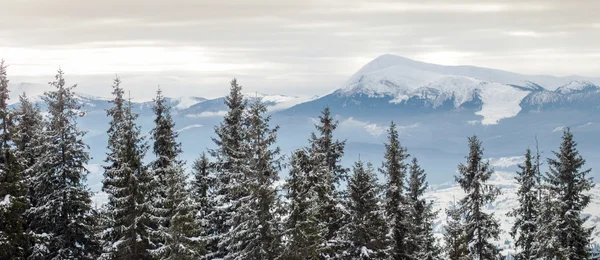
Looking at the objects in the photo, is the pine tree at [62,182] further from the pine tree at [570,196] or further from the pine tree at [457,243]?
the pine tree at [570,196]

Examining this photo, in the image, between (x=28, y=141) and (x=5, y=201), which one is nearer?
(x=5, y=201)

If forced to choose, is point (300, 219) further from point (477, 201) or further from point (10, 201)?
point (10, 201)

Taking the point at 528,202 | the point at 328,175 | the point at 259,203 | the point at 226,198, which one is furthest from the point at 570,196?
the point at 226,198

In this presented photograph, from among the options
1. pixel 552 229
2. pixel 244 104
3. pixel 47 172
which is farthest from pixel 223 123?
pixel 552 229

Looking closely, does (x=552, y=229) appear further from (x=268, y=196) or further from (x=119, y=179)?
(x=119, y=179)

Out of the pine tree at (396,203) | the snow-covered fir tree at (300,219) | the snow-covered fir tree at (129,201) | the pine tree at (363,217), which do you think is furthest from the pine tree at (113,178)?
the pine tree at (396,203)

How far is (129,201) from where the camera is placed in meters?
32.7

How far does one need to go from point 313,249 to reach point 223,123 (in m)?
12.4

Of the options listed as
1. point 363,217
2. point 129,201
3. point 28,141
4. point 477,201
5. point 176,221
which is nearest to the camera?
point 176,221

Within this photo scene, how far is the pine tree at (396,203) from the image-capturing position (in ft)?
130

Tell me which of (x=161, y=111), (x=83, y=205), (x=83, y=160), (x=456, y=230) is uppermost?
(x=161, y=111)

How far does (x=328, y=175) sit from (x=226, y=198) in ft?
20.6

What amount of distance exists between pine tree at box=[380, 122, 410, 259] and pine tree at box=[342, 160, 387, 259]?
1.51 m

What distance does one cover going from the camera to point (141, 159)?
113ft
